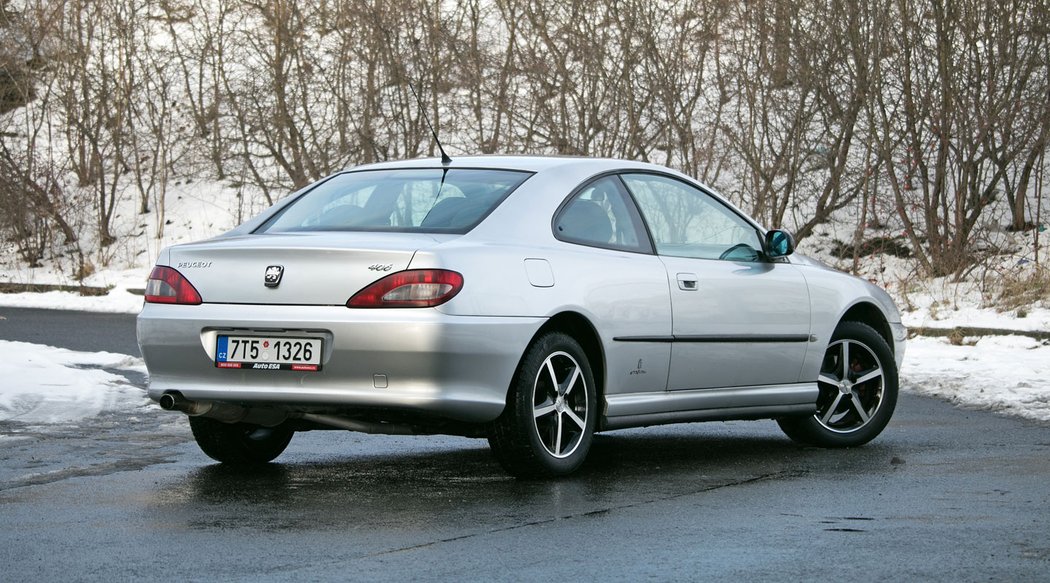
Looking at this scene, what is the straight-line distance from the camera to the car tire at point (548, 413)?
647 cm

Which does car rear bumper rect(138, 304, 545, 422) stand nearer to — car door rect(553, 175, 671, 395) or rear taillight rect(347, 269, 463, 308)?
rear taillight rect(347, 269, 463, 308)

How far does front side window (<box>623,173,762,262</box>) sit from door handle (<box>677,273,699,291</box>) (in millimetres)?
134

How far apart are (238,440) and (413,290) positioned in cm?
170

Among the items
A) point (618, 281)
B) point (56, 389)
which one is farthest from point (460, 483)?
point (56, 389)

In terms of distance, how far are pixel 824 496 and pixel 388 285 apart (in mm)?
2014

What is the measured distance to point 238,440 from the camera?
7.36 metres

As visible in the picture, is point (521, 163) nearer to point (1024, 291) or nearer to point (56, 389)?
point (56, 389)

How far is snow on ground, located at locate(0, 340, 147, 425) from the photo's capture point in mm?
9266

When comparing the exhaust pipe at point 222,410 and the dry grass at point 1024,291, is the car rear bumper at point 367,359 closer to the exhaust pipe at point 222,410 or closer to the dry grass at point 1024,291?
the exhaust pipe at point 222,410

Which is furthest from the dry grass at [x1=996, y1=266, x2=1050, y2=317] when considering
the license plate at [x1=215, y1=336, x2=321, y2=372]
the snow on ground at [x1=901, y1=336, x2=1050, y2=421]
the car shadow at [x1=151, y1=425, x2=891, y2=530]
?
the license plate at [x1=215, y1=336, x2=321, y2=372]

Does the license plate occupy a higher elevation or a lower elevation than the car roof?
lower

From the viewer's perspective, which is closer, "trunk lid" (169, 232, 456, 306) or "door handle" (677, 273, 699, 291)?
"trunk lid" (169, 232, 456, 306)

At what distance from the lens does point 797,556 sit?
4.89 m

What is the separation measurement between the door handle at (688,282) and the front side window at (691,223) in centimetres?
13
